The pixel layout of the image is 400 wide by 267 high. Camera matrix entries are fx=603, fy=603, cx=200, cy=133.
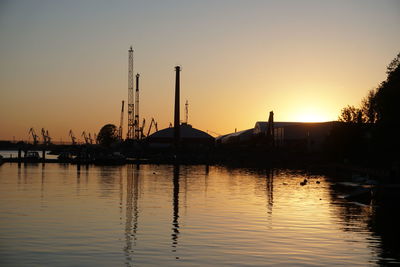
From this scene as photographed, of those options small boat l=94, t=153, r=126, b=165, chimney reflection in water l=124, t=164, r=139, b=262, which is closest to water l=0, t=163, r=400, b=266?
chimney reflection in water l=124, t=164, r=139, b=262

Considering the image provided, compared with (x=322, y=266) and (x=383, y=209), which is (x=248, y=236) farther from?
(x=383, y=209)

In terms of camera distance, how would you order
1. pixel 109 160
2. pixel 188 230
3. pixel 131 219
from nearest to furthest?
1. pixel 188 230
2. pixel 131 219
3. pixel 109 160

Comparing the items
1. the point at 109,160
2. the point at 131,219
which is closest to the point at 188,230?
the point at 131,219

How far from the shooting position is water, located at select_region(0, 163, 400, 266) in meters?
32.3

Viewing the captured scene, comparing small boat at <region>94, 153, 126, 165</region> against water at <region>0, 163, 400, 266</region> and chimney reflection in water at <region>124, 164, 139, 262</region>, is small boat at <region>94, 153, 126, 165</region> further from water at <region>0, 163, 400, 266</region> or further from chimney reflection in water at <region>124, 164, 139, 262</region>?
water at <region>0, 163, 400, 266</region>

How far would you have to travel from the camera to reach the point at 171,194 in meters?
71.9

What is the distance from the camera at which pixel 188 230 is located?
41906 millimetres

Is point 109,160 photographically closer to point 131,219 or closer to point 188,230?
point 131,219

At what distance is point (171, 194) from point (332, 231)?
31.9 m

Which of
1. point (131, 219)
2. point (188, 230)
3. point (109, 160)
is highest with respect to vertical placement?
point (109, 160)

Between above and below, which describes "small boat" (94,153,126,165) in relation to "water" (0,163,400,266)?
above

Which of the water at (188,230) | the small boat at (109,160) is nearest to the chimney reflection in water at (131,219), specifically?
the water at (188,230)

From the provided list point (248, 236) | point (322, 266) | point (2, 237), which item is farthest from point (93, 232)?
point (322, 266)

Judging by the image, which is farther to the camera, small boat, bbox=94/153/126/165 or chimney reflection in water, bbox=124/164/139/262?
small boat, bbox=94/153/126/165
